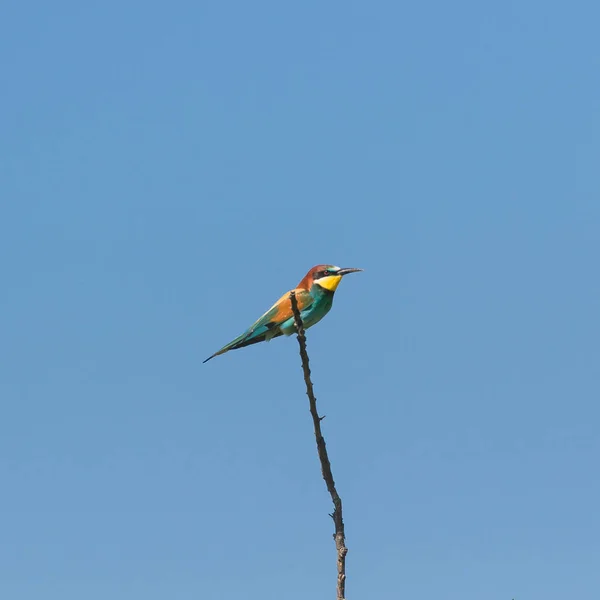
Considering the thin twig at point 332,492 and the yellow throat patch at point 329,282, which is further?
the yellow throat patch at point 329,282

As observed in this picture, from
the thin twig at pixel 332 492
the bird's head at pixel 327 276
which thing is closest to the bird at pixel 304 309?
the bird's head at pixel 327 276

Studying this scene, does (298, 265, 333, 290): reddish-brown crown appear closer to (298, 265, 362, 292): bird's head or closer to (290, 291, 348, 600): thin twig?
(298, 265, 362, 292): bird's head

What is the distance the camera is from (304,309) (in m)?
7.45

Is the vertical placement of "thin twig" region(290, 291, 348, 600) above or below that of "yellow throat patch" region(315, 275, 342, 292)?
below

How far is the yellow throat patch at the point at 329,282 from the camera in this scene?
758cm

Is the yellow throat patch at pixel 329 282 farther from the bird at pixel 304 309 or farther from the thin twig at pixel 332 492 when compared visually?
the thin twig at pixel 332 492

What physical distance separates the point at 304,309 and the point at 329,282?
311 millimetres

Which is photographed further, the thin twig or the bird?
the bird

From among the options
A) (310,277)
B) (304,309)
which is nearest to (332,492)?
(304,309)

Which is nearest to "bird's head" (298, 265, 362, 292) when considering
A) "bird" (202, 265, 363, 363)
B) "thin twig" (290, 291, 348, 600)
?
"bird" (202, 265, 363, 363)

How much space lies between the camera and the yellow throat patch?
7582 mm

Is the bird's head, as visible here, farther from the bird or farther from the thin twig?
the thin twig

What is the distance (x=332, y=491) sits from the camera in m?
3.46

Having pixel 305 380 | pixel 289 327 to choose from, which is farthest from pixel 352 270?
pixel 305 380
